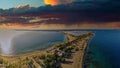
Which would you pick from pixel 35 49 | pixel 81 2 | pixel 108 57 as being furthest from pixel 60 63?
pixel 81 2

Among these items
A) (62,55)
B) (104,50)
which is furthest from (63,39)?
(104,50)

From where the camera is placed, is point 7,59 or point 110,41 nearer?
point 110,41

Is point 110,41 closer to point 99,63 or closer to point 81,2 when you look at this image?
point 99,63

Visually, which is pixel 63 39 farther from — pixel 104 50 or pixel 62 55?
pixel 104 50

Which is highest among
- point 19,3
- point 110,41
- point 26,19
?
point 19,3

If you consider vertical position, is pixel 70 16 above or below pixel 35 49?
above
